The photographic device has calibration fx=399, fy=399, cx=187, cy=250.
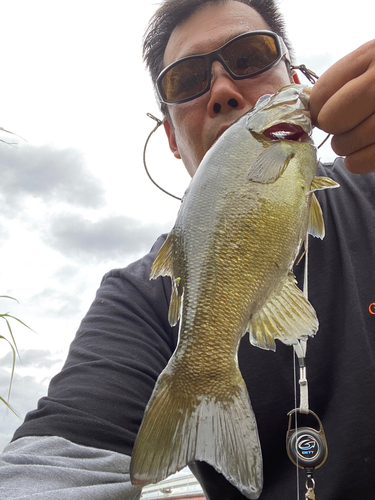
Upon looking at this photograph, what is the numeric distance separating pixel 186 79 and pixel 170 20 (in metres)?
0.98

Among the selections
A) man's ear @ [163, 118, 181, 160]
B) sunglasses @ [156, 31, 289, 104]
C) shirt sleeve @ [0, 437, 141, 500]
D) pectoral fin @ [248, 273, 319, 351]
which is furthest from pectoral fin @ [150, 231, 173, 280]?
man's ear @ [163, 118, 181, 160]

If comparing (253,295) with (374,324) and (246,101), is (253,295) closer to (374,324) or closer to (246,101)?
(374,324)

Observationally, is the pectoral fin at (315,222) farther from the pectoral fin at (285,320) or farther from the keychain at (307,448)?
the keychain at (307,448)

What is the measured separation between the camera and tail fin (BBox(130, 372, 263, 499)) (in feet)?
3.10

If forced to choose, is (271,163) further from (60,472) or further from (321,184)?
(60,472)

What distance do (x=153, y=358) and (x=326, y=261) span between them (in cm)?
107

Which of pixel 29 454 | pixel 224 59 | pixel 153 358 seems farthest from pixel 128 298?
pixel 224 59

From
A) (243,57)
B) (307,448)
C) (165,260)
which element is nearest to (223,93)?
(243,57)

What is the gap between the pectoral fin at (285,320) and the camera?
1.18m

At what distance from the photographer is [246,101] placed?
2.47 m

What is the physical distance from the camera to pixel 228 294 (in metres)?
1.18

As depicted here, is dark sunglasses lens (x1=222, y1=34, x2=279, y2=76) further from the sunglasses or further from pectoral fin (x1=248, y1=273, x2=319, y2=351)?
pectoral fin (x1=248, y1=273, x2=319, y2=351)

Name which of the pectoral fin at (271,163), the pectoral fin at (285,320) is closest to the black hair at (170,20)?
the pectoral fin at (271,163)

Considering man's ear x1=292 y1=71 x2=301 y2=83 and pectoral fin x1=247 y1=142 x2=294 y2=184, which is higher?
man's ear x1=292 y1=71 x2=301 y2=83
